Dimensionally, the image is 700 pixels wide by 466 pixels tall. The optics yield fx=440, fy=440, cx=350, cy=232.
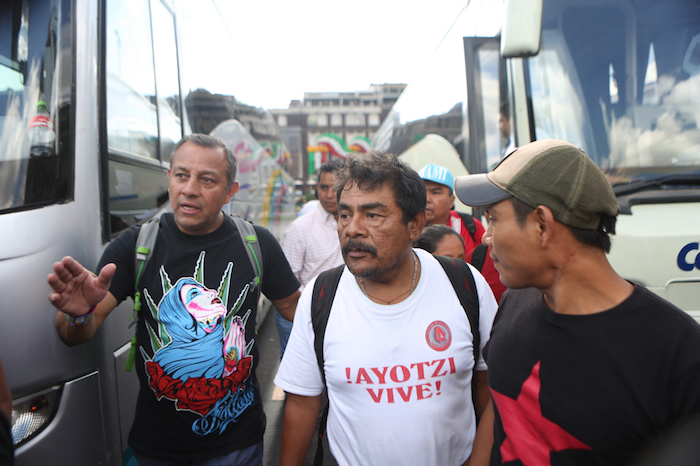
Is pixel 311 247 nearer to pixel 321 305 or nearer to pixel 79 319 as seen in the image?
pixel 321 305

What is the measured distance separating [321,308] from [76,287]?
3.07ft

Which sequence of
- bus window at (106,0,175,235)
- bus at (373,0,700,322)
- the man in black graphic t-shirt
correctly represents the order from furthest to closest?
1. bus at (373,0,700,322)
2. bus window at (106,0,175,235)
3. the man in black graphic t-shirt

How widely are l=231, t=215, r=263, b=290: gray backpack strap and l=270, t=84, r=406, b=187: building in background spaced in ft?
186

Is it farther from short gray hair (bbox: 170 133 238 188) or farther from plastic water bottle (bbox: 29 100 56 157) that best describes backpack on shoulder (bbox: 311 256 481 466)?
plastic water bottle (bbox: 29 100 56 157)

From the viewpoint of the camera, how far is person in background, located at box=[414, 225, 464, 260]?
2512 millimetres

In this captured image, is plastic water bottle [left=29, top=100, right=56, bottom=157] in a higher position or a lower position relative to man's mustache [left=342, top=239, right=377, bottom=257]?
higher

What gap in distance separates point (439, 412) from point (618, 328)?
0.72 meters

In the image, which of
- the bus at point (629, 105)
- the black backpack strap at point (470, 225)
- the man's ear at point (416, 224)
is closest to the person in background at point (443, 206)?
the black backpack strap at point (470, 225)

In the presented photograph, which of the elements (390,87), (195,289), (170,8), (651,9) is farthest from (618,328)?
(390,87)

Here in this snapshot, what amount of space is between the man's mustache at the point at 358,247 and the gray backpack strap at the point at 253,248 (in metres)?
0.61

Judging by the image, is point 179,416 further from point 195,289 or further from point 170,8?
point 170,8

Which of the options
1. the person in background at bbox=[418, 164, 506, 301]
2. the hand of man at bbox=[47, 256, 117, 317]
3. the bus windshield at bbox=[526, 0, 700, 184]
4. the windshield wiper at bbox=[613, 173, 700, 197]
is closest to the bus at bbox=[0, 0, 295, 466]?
the hand of man at bbox=[47, 256, 117, 317]

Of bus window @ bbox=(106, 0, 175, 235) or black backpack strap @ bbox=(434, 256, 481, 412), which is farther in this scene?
bus window @ bbox=(106, 0, 175, 235)

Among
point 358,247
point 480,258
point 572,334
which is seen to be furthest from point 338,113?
point 572,334
